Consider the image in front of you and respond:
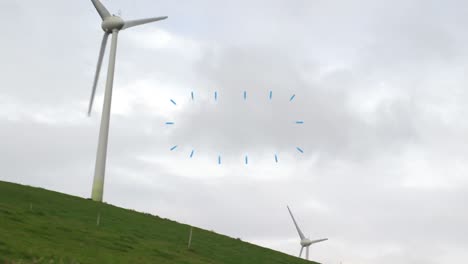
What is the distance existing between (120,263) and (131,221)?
68.2 ft

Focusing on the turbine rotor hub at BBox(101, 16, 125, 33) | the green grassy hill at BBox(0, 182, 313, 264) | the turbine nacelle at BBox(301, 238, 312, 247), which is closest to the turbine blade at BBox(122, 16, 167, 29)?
the turbine rotor hub at BBox(101, 16, 125, 33)

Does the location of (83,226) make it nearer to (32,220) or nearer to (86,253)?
(32,220)

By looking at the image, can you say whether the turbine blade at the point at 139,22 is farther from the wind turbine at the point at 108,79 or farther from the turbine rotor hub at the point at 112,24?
the turbine rotor hub at the point at 112,24

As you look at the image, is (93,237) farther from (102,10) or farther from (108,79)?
(102,10)

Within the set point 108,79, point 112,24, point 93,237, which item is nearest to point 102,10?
point 112,24

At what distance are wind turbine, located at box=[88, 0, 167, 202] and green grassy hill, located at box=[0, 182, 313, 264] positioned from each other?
5.30 metres

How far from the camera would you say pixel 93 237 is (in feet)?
138

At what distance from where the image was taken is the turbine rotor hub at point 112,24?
246 ft

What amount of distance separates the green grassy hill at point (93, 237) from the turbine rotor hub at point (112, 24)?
72.5 ft

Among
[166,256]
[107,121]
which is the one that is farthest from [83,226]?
[107,121]

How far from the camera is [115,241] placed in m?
43.0

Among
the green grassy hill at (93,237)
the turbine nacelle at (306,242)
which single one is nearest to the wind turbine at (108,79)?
the green grassy hill at (93,237)

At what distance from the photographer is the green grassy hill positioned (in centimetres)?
3394

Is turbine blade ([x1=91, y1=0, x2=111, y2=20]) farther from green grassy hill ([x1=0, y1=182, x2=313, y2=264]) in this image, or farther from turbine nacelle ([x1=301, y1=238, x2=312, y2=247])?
turbine nacelle ([x1=301, y1=238, x2=312, y2=247])
